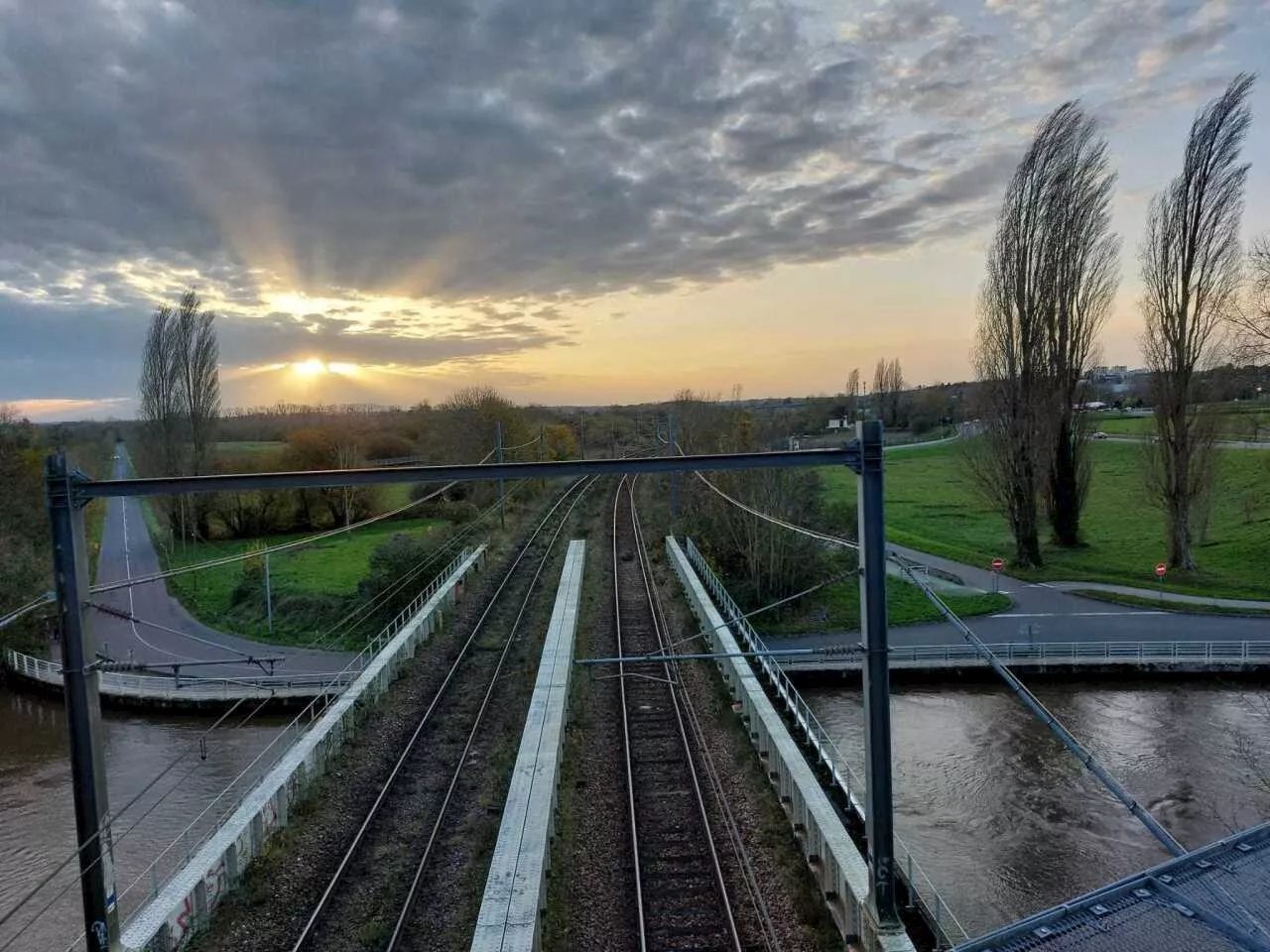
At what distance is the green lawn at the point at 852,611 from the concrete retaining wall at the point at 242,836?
10.7 meters

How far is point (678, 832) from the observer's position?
10.0m

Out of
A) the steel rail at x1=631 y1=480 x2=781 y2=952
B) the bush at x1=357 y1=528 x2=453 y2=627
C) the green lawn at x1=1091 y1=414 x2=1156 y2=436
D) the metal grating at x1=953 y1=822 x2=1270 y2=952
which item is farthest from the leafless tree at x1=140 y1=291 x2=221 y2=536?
the green lawn at x1=1091 y1=414 x2=1156 y2=436

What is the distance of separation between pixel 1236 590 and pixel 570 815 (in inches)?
834

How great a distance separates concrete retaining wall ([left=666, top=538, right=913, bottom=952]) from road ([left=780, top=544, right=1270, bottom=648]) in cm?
673

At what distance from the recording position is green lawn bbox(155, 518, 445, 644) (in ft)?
78.1

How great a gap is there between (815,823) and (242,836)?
667 centimetres

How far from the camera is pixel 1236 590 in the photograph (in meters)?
22.2

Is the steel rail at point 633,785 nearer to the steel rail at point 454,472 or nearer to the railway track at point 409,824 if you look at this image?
the railway track at point 409,824

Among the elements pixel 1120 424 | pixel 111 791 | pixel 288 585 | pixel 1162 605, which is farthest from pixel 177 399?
pixel 1120 424

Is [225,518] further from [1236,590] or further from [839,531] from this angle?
[1236,590]

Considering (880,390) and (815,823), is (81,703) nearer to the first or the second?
(815,823)

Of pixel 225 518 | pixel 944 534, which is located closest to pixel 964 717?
pixel 944 534

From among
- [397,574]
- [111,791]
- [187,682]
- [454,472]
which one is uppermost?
[454,472]

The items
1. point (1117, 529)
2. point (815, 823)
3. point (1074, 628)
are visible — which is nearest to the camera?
point (815, 823)
